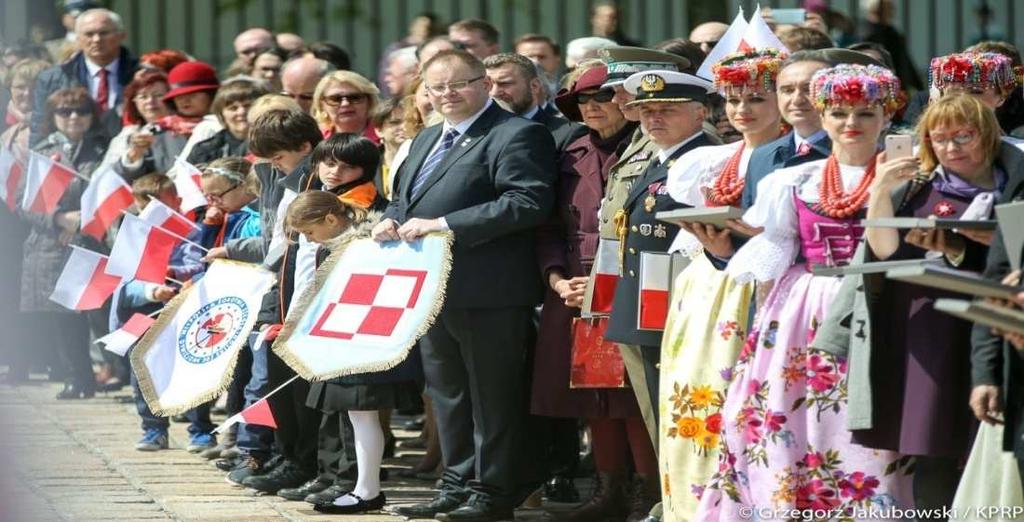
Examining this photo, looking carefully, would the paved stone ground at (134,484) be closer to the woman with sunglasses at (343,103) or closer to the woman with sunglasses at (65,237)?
the woman with sunglasses at (65,237)

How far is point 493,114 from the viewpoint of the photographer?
752cm

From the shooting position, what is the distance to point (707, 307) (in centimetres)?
620

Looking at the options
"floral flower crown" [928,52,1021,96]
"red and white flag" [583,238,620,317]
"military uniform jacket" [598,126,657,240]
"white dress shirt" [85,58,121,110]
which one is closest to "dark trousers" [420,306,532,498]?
"red and white flag" [583,238,620,317]

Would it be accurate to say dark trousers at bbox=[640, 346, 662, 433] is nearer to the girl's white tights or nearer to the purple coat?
the purple coat

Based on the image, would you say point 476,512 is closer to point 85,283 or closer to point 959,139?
point 959,139

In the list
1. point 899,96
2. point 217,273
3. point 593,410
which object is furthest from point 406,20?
point 899,96

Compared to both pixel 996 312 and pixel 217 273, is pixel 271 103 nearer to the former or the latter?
pixel 217 273

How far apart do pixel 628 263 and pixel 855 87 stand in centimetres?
144

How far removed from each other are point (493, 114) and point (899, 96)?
216 cm

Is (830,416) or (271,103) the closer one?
(830,416)

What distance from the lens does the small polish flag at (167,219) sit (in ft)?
29.3

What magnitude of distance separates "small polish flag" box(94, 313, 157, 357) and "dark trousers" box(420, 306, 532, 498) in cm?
168

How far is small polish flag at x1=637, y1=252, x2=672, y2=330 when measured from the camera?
21.8ft

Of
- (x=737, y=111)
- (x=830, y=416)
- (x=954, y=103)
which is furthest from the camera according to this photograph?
(x=737, y=111)
